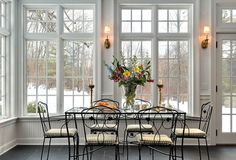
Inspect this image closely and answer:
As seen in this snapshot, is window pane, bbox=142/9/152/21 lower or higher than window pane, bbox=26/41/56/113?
higher

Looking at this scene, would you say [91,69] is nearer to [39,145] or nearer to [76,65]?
[76,65]

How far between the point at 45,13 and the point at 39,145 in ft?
8.86

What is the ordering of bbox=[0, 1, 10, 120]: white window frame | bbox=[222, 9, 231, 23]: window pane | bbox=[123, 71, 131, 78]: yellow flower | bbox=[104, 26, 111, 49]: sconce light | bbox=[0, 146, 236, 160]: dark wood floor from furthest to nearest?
bbox=[222, 9, 231, 23]: window pane < bbox=[104, 26, 111, 49]: sconce light < bbox=[0, 1, 10, 120]: white window frame < bbox=[0, 146, 236, 160]: dark wood floor < bbox=[123, 71, 131, 78]: yellow flower

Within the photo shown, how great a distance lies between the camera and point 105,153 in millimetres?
4633

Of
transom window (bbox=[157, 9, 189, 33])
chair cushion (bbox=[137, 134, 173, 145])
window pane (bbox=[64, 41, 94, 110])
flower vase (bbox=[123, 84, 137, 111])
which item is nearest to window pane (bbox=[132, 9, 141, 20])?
transom window (bbox=[157, 9, 189, 33])

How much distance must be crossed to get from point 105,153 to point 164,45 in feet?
8.11

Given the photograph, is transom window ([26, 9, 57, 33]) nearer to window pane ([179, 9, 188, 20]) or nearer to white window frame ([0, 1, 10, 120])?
white window frame ([0, 1, 10, 120])

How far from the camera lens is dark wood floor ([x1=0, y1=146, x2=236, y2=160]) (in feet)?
14.4

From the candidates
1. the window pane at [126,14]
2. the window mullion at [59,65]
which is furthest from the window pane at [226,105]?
the window mullion at [59,65]

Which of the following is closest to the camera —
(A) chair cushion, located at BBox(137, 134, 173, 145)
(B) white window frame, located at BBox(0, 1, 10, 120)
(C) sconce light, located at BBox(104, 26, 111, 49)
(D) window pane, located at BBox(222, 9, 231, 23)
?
(A) chair cushion, located at BBox(137, 134, 173, 145)

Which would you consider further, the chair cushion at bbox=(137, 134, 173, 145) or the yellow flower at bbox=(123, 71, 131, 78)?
the yellow flower at bbox=(123, 71, 131, 78)

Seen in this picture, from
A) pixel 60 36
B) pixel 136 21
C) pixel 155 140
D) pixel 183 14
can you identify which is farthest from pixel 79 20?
pixel 155 140

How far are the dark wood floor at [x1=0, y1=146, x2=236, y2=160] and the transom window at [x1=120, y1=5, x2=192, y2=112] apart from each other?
38.7 inches

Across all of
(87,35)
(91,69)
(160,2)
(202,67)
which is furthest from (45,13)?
(202,67)
